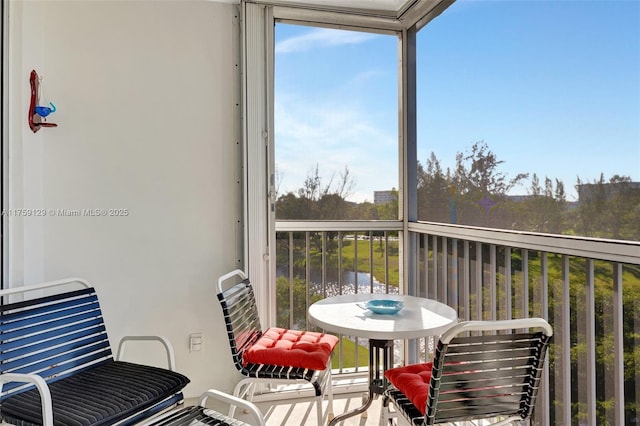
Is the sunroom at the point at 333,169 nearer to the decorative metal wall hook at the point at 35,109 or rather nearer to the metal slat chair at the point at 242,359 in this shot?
the decorative metal wall hook at the point at 35,109

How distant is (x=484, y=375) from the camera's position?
1.36m

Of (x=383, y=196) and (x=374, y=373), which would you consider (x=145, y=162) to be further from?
(x=374, y=373)

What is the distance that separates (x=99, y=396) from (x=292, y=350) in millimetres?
851

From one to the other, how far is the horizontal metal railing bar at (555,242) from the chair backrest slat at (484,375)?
1.27 ft

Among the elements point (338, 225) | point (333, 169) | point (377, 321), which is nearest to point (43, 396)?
point (377, 321)

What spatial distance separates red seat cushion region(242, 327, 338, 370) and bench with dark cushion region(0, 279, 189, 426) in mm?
368

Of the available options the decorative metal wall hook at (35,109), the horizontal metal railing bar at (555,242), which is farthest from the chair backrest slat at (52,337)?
the horizontal metal railing bar at (555,242)

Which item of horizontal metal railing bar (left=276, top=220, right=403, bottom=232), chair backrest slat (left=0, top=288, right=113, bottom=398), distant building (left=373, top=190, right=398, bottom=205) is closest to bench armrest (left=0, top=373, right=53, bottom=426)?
chair backrest slat (left=0, top=288, right=113, bottom=398)

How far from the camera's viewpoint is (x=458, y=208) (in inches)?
93.9

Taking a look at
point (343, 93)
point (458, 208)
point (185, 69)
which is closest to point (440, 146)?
point (458, 208)

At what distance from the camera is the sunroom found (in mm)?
1595

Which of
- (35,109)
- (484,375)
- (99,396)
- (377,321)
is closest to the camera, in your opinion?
(484,375)

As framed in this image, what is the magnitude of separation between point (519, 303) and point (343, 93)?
1.71 m

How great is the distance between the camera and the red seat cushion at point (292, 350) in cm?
192
